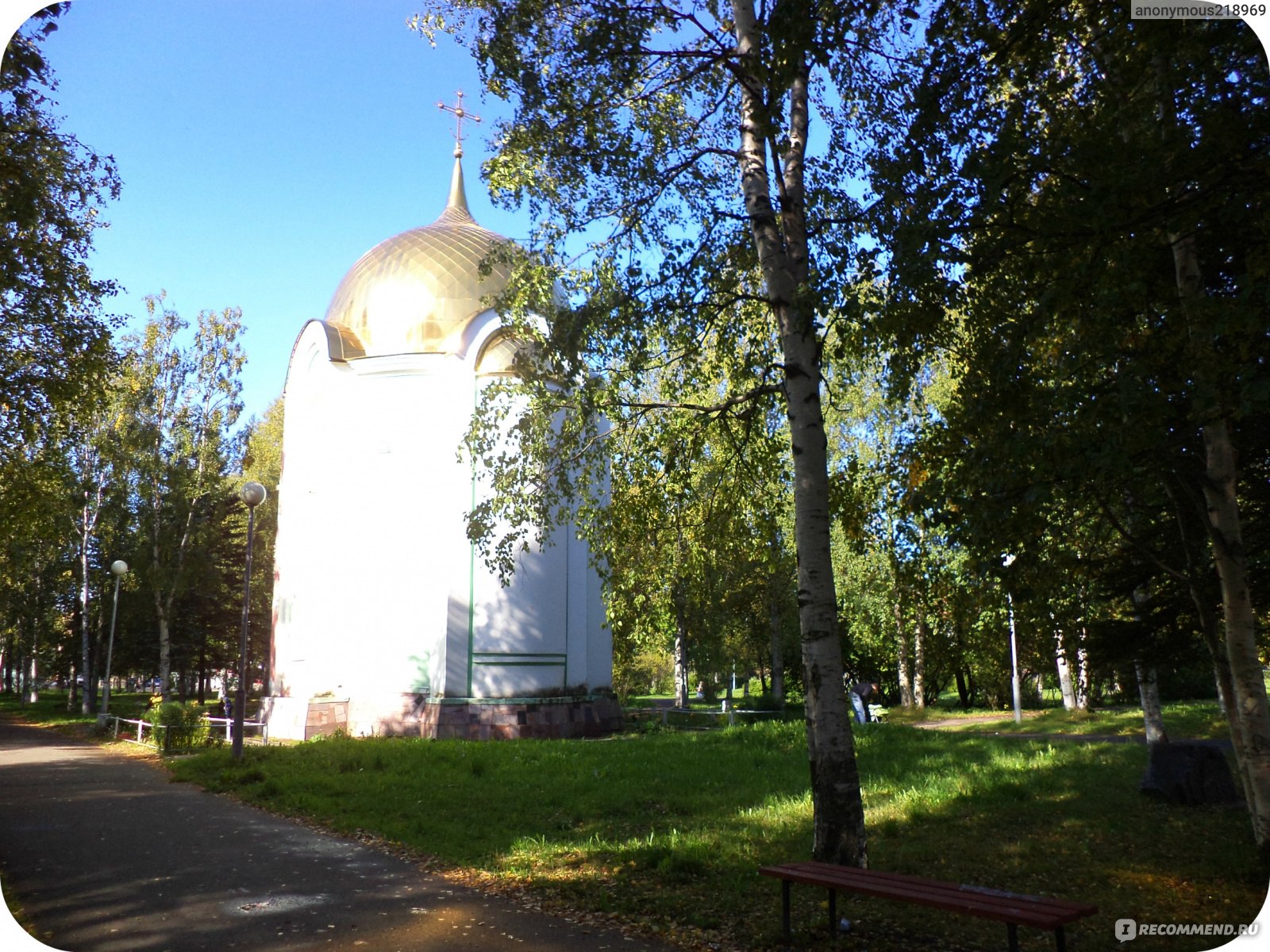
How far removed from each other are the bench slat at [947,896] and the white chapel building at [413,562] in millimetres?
14449

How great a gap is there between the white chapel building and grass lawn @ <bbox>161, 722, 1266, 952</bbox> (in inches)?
122

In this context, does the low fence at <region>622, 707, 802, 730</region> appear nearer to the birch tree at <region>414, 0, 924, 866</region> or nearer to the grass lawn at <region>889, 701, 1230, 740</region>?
the grass lawn at <region>889, 701, 1230, 740</region>

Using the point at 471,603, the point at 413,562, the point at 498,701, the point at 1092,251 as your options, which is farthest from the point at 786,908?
the point at 413,562

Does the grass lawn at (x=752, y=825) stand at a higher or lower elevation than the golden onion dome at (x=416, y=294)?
lower

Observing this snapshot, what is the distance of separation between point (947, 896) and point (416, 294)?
19.7m

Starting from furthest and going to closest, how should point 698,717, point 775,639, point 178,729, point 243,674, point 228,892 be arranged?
point 775,639, point 698,717, point 178,729, point 243,674, point 228,892

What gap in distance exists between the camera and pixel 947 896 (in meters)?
5.09

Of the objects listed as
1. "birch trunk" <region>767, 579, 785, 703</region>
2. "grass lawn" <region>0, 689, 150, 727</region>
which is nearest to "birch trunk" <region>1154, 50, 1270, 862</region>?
"birch trunk" <region>767, 579, 785, 703</region>

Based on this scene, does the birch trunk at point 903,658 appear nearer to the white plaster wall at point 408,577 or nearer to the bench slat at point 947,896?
the white plaster wall at point 408,577

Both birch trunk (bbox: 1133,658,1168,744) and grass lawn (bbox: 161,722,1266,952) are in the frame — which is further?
birch trunk (bbox: 1133,658,1168,744)

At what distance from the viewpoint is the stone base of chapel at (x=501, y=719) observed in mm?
19547

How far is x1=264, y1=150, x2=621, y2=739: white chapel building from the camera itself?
66.7 ft

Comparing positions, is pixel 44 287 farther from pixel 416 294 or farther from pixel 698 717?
pixel 698 717

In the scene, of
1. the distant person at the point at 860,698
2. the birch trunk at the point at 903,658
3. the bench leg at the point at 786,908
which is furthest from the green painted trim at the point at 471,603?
the bench leg at the point at 786,908
